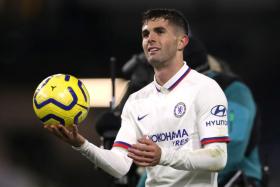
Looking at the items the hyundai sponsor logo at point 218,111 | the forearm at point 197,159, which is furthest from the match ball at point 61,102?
the hyundai sponsor logo at point 218,111

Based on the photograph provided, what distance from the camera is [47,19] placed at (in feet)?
46.0

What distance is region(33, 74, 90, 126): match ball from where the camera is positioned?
4.91 metres

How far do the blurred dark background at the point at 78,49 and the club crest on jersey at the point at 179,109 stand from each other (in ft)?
25.4

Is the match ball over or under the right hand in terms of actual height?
over

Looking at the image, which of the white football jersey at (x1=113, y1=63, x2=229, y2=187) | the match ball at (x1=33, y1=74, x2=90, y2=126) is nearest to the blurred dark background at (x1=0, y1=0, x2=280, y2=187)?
the white football jersey at (x1=113, y1=63, x2=229, y2=187)

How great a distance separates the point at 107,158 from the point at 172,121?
1.43 ft

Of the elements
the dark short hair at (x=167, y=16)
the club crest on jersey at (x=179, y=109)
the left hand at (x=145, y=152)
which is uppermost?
the dark short hair at (x=167, y=16)

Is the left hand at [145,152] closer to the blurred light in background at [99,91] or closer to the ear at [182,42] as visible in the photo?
the ear at [182,42]

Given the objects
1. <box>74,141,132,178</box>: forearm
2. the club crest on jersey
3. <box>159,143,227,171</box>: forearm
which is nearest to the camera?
<box>159,143,227,171</box>: forearm

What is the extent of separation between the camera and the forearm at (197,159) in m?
4.80

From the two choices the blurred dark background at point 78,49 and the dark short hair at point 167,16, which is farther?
the blurred dark background at point 78,49

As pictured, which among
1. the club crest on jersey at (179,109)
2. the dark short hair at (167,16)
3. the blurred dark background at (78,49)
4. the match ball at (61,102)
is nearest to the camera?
the match ball at (61,102)

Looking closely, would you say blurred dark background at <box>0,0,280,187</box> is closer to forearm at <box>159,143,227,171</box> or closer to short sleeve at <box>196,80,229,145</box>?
short sleeve at <box>196,80,229,145</box>

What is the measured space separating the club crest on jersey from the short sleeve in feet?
0.30
